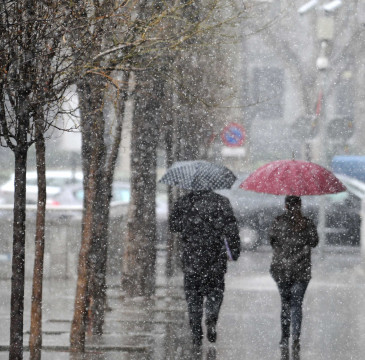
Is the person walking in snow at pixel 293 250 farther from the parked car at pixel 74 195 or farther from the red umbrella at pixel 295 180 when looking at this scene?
the parked car at pixel 74 195

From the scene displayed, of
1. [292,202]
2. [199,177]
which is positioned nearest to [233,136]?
[199,177]

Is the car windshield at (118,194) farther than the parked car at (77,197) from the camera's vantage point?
Yes

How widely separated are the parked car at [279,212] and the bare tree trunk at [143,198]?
6.66 meters

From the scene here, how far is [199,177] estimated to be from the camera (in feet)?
31.5

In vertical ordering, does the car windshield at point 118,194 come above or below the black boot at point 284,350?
above

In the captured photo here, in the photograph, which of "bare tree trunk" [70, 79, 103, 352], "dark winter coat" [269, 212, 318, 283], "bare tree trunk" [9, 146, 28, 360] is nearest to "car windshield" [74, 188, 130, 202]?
"bare tree trunk" [70, 79, 103, 352]

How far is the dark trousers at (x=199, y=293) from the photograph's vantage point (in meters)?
9.23

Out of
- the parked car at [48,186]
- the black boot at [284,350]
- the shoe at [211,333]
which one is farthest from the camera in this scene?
the parked car at [48,186]

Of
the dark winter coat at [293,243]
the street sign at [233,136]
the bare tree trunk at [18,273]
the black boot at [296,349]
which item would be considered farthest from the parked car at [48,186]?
the bare tree trunk at [18,273]

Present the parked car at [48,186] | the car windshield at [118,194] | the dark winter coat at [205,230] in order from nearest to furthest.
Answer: the dark winter coat at [205,230], the car windshield at [118,194], the parked car at [48,186]

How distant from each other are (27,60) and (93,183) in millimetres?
2791

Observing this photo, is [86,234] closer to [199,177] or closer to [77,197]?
[199,177]

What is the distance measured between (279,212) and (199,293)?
34.0 ft

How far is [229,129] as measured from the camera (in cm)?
1909
